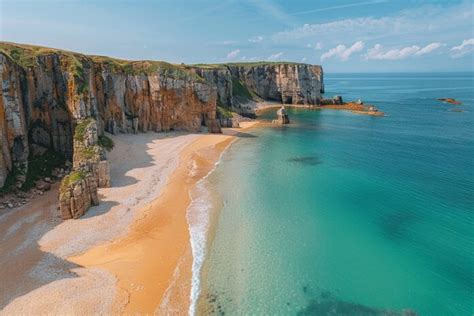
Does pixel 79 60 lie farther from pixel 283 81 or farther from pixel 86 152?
pixel 283 81

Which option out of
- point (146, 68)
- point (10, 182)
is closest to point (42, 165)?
point (10, 182)

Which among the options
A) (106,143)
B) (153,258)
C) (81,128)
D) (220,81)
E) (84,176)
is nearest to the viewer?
(153,258)

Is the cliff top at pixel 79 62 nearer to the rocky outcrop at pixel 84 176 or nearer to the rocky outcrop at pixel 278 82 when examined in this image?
the rocky outcrop at pixel 84 176

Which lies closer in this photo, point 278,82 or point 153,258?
point 153,258

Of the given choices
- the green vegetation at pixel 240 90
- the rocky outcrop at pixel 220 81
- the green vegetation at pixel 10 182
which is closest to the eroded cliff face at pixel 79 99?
the green vegetation at pixel 10 182

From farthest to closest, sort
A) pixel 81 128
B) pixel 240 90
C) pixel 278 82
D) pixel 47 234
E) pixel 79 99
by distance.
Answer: pixel 278 82 → pixel 240 90 → pixel 79 99 → pixel 81 128 → pixel 47 234

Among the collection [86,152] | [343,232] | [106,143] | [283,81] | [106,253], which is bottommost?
[343,232]
